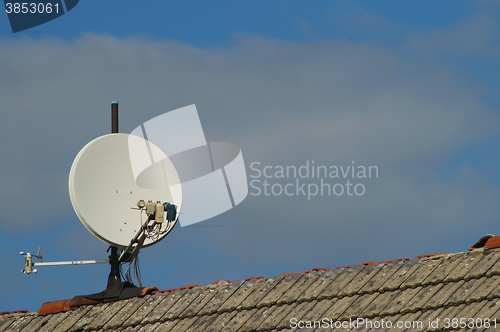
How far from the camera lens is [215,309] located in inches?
512

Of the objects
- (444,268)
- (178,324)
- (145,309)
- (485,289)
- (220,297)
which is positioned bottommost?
(178,324)

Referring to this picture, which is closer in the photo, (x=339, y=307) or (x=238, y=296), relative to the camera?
(x=339, y=307)

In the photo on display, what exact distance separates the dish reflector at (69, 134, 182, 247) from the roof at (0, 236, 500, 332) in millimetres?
1329

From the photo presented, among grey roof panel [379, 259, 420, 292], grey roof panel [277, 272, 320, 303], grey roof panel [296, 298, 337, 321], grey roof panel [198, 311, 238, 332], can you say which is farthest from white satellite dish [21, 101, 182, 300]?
grey roof panel [379, 259, 420, 292]

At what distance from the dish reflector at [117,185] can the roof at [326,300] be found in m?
1.33

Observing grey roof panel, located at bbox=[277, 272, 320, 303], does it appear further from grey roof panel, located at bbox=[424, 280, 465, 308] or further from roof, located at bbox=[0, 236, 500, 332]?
grey roof panel, located at bbox=[424, 280, 465, 308]

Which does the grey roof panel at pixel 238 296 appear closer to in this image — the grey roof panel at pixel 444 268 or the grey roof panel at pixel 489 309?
the grey roof panel at pixel 444 268

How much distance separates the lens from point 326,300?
1216cm

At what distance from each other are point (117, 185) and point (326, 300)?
4659 mm

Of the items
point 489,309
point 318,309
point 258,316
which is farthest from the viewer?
point 258,316

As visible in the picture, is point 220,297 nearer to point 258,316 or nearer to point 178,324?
point 178,324

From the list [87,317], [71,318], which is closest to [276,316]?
[87,317]

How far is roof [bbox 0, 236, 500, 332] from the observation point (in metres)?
11.1

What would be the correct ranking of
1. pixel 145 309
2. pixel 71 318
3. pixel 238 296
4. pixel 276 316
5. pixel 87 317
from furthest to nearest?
pixel 71 318, pixel 87 317, pixel 145 309, pixel 238 296, pixel 276 316
